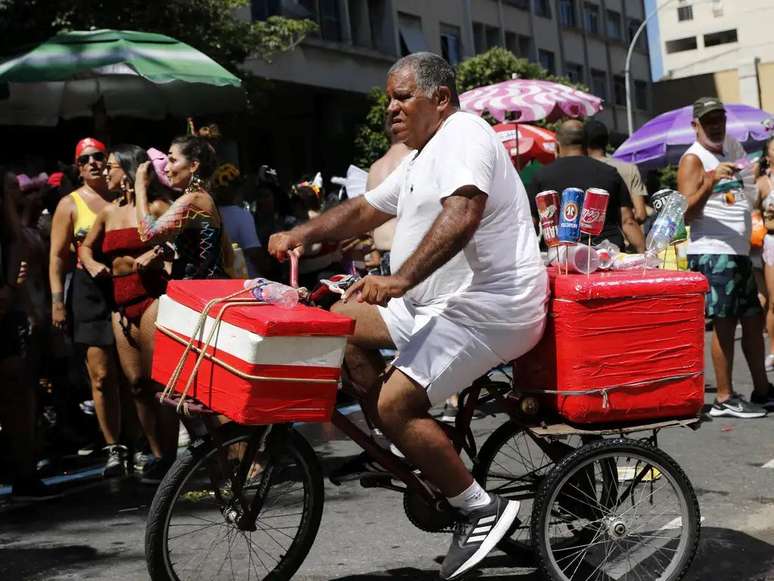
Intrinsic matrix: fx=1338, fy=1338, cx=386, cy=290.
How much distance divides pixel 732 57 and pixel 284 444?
88937 millimetres

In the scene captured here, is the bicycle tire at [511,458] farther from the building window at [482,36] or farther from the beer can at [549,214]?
the building window at [482,36]

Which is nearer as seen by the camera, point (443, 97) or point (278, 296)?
point (278, 296)

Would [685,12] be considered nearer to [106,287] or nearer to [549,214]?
[106,287]

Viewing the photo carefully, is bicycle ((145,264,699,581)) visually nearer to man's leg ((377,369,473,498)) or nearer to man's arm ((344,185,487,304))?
man's leg ((377,369,473,498))

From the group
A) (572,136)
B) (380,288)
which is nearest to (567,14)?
(572,136)

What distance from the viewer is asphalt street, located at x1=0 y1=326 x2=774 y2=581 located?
5348mm

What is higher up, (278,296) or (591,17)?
(591,17)

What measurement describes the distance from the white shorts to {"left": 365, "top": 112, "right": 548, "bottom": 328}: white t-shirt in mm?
37

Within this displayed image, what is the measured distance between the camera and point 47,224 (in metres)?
9.92

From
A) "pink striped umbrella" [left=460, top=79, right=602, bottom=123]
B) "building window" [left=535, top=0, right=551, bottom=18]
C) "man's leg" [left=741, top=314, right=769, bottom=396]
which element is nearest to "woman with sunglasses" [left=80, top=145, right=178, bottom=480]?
"man's leg" [left=741, top=314, right=769, bottom=396]

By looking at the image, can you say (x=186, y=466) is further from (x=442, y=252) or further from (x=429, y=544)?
(x=429, y=544)

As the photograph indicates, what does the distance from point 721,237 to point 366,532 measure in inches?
161

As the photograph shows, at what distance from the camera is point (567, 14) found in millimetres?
50031

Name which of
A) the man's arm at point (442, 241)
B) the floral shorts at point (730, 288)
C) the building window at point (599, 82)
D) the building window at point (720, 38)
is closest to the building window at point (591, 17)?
the building window at point (599, 82)
